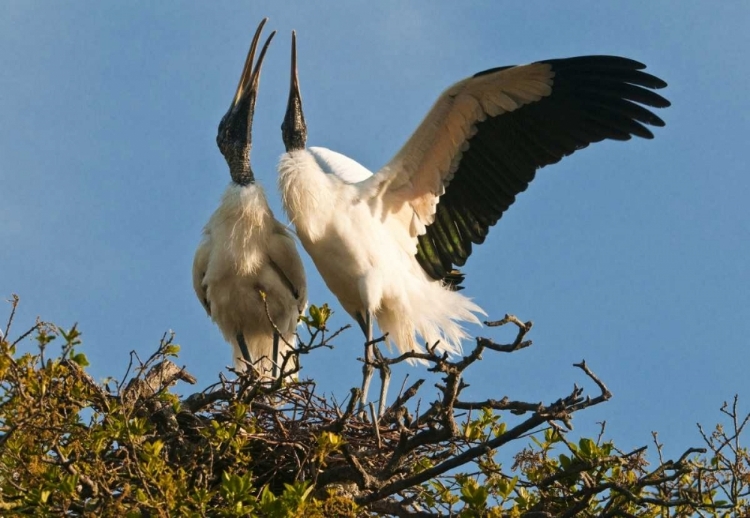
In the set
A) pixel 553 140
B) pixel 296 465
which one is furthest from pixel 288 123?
pixel 296 465

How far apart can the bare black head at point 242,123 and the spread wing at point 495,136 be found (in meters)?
0.84

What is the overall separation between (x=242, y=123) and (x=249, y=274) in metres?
1.19

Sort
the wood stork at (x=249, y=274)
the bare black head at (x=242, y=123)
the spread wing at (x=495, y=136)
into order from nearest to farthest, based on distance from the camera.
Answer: the wood stork at (x=249, y=274) < the spread wing at (x=495, y=136) < the bare black head at (x=242, y=123)

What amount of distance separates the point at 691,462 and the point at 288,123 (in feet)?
11.5

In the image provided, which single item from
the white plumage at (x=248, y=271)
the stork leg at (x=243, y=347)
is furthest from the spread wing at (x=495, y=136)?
the stork leg at (x=243, y=347)

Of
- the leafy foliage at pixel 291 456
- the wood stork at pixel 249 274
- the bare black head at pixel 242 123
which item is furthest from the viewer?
the bare black head at pixel 242 123

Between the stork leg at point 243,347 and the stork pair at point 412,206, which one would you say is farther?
the stork leg at point 243,347

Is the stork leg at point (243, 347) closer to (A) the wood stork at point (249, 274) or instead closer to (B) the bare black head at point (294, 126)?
(A) the wood stork at point (249, 274)

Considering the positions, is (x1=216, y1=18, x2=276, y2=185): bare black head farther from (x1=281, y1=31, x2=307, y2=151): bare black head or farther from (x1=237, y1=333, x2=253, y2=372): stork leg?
(x1=237, y1=333, x2=253, y2=372): stork leg

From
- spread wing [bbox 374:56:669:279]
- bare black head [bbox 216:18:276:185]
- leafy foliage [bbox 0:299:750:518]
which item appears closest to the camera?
leafy foliage [bbox 0:299:750:518]

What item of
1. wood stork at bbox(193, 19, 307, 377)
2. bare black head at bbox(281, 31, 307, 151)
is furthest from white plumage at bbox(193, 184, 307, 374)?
bare black head at bbox(281, 31, 307, 151)

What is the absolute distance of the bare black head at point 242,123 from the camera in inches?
282

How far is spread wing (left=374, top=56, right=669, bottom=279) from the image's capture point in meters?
6.79

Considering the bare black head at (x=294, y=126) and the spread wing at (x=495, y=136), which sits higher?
the bare black head at (x=294, y=126)
